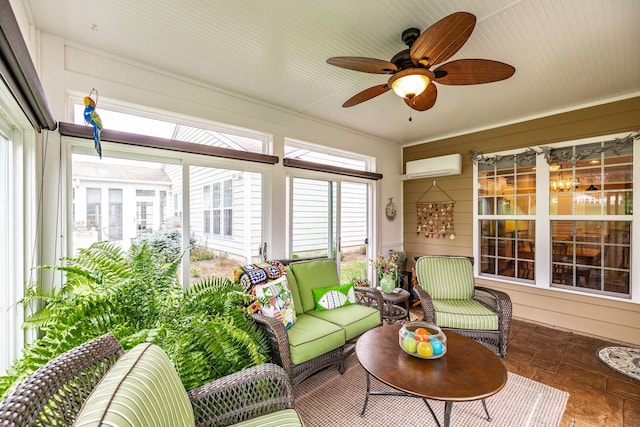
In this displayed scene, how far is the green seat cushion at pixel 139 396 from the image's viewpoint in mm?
671

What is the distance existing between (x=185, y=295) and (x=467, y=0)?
97.8 inches

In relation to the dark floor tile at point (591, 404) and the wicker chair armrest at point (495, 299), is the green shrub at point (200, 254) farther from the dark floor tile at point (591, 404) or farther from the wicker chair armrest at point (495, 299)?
the dark floor tile at point (591, 404)

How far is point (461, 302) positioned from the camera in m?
3.04

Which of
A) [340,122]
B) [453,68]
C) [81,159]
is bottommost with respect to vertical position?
[81,159]

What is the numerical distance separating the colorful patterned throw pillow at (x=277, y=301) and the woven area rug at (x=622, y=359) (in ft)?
9.91

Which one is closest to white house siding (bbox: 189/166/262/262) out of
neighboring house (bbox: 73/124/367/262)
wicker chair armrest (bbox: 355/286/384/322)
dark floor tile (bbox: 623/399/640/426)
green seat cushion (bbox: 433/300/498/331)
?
neighboring house (bbox: 73/124/367/262)

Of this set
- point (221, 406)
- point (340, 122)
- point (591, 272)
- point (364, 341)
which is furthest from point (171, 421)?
point (591, 272)

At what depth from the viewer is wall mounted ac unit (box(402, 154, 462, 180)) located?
14.0ft

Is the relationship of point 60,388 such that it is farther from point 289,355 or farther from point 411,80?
point 411,80

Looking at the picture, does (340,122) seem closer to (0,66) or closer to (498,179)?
(498,179)

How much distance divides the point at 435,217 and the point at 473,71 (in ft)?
10.3

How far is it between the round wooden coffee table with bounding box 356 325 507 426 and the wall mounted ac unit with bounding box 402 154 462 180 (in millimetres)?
2957

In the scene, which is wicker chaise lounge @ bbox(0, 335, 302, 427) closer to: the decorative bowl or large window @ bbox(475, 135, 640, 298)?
the decorative bowl

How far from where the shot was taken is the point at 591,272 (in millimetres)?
3361
